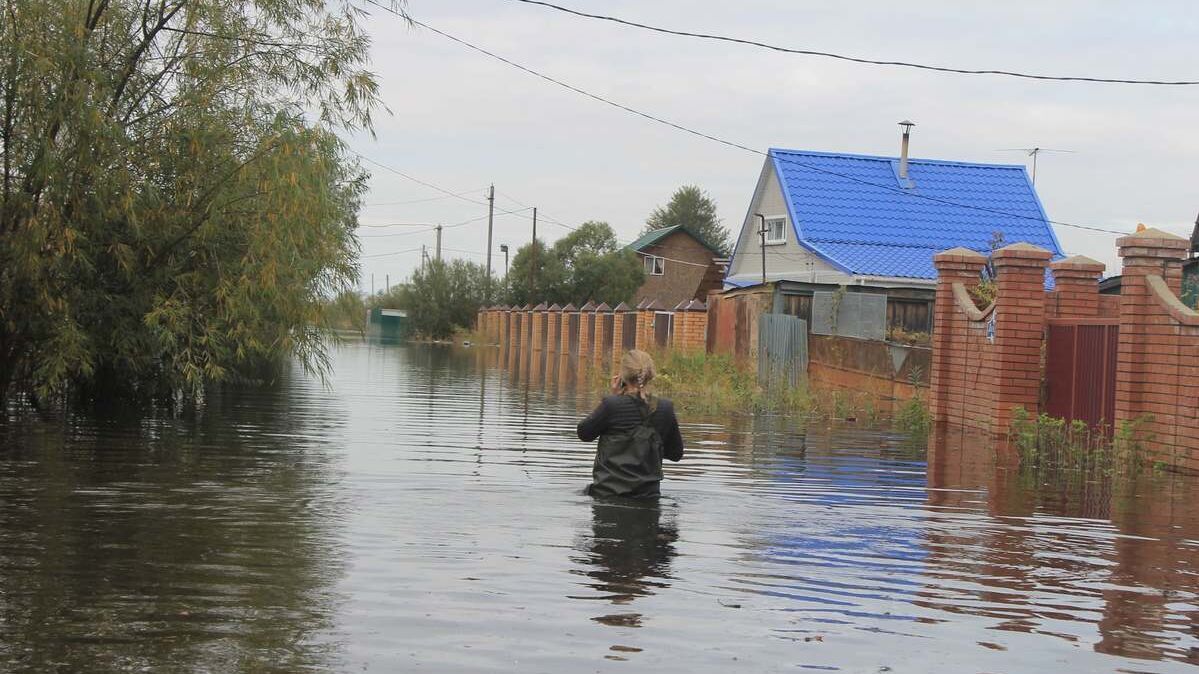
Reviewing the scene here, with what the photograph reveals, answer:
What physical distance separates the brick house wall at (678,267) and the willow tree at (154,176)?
197ft

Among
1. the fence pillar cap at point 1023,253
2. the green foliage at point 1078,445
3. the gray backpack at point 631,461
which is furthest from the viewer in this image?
the fence pillar cap at point 1023,253

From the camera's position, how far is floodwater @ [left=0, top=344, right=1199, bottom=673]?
558 cm

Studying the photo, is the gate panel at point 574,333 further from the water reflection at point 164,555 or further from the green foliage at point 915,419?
the water reflection at point 164,555

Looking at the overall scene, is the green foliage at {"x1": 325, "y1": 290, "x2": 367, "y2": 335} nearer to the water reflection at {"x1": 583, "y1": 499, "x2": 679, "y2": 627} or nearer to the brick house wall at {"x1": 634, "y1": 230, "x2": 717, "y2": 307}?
the water reflection at {"x1": 583, "y1": 499, "x2": 679, "y2": 627}

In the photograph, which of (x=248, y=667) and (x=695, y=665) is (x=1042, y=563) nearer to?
(x=695, y=665)

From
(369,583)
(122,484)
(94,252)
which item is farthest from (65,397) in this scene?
(369,583)

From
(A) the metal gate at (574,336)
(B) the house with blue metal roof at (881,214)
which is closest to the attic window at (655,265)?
(A) the metal gate at (574,336)

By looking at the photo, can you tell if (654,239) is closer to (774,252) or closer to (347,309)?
(774,252)

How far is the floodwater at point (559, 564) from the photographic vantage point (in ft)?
18.3

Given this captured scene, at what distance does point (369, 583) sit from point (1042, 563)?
416cm

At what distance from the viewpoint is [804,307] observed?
2830 centimetres

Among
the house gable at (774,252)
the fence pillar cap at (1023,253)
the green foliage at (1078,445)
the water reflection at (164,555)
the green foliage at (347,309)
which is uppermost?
the house gable at (774,252)

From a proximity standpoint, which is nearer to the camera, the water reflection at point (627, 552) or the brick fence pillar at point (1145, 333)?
the water reflection at point (627, 552)

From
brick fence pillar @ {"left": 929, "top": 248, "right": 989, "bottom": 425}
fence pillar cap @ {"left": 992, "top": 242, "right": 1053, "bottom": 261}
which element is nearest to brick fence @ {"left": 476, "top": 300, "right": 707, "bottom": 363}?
brick fence pillar @ {"left": 929, "top": 248, "right": 989, "bottom": 425}
